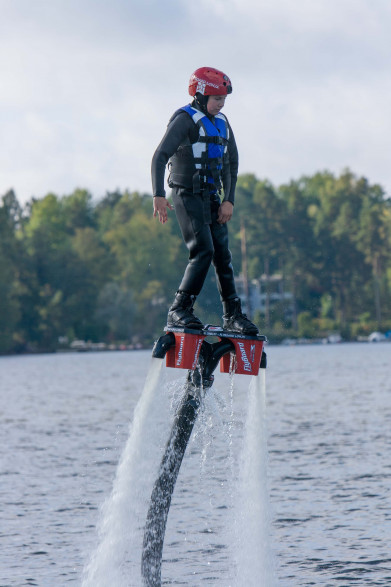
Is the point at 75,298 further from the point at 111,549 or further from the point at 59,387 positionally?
the point at 111,549

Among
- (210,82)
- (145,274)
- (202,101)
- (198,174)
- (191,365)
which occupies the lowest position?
(191,365)

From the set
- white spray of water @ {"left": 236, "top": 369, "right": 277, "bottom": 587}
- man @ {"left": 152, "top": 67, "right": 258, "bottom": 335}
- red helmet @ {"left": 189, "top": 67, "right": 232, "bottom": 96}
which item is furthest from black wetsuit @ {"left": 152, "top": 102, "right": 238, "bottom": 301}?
white spray of water @ {"left": 236, "top": 369, "right": 277, "bottom": 587}

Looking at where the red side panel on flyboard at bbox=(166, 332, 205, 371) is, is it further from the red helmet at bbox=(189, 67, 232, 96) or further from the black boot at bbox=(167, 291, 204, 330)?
the red helmet at bbox=(189, 67, 232, 96)

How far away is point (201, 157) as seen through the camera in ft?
44.4

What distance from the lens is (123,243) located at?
196 metres

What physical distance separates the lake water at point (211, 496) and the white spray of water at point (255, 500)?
31 mm

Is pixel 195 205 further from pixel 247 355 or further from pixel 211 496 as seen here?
pixel 211 496

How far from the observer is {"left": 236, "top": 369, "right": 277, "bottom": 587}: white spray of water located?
15000mm

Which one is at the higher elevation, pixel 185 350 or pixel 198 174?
pixel 198 174

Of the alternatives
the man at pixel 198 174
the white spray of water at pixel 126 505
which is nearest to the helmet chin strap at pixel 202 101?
the man at pixel 198 174

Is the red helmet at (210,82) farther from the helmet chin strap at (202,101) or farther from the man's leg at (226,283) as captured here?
the man's leg at (226,283)

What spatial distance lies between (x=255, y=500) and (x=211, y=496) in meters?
16.2

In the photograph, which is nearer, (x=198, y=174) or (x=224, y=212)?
(x=198, y=174)

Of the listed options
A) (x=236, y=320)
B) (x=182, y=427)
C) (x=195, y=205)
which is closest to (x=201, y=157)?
(x=195, y=205)
